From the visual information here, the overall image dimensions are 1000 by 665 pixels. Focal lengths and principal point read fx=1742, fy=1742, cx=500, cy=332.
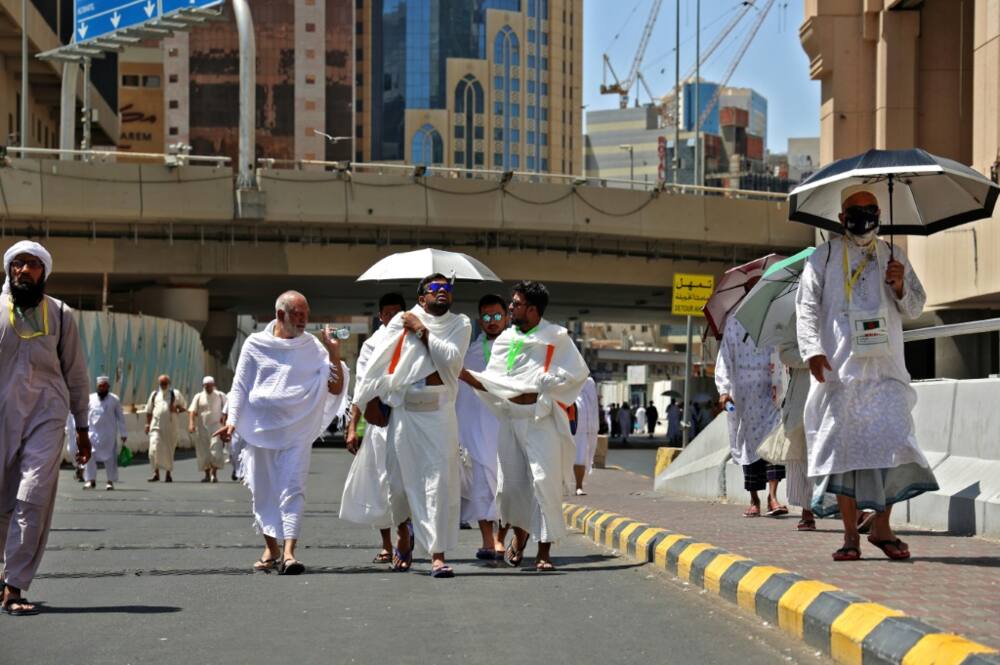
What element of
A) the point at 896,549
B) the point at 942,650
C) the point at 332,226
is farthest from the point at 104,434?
the point at 332,226

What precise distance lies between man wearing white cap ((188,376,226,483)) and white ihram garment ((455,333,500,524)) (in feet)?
47.1

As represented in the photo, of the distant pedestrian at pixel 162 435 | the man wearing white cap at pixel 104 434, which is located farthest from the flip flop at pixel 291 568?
the distant pedestrian at pixel 162 435

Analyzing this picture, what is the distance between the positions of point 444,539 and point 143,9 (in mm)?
35162

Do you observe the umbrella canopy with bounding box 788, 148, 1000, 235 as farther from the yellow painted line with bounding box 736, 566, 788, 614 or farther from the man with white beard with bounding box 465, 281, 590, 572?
the yellow painted line with bounding box 736, 566, 788, 614

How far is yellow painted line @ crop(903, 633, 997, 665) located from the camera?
5.84 metres

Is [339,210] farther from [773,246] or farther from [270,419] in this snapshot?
[270,419]

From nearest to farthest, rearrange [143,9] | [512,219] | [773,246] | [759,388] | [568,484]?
[568,484] → [759,388] → [143,9] → [512,219] → [773,246]

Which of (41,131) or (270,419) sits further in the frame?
(41,131)

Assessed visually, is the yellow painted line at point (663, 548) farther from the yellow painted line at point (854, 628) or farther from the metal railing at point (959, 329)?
the yellow painted line at point (854, 628)

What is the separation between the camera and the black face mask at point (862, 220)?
9.51m

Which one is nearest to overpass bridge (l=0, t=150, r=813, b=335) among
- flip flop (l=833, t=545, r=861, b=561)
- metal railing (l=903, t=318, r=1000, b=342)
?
metal railing (l=903, t=318, r=1000, b=342)

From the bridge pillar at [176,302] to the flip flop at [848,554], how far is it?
136 ft

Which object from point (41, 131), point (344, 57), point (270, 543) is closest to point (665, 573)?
point (270, 543)

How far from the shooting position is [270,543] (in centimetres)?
1085
